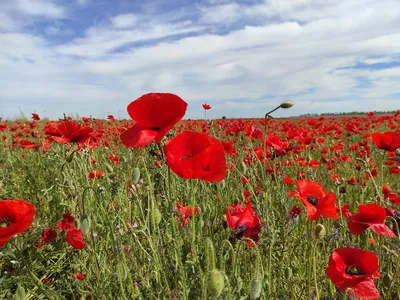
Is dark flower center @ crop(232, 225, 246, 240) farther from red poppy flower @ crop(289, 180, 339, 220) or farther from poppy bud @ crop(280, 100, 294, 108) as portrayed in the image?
poppy bud @ crop(280, 100, 294, 108)

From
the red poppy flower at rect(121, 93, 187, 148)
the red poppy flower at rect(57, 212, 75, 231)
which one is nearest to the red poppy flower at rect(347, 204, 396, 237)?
the red poppy flower at rect(121, 93, 187, 148)

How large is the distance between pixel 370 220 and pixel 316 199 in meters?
0.24

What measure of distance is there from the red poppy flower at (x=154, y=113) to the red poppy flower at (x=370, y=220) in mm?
888

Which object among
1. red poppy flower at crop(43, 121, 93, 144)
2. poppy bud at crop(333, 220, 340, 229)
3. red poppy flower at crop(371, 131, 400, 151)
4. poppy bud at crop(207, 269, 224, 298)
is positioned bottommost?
poppy bud at crop(333, 220, 340, 229)

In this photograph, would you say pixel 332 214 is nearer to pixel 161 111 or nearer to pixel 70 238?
pixel 161 111

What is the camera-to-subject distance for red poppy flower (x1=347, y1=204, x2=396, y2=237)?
1290 mm

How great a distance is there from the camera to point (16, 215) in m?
1.11

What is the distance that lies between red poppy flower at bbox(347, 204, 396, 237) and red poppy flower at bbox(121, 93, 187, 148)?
0.89 metres

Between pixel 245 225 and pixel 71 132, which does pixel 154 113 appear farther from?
pixel 71 132

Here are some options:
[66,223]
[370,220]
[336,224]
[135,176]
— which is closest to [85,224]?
[135,176]

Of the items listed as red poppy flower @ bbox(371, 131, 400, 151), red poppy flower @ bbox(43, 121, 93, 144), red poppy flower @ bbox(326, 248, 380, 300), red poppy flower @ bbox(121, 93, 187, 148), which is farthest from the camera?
red poppy flower @ bbox(371, 131, 400, 151)

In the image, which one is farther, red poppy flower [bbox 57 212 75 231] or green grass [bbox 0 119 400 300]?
red poppy flower [bbox 57 212 75 231]

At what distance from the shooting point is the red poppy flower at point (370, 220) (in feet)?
4.23

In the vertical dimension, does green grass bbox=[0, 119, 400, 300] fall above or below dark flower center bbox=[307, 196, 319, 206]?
below
